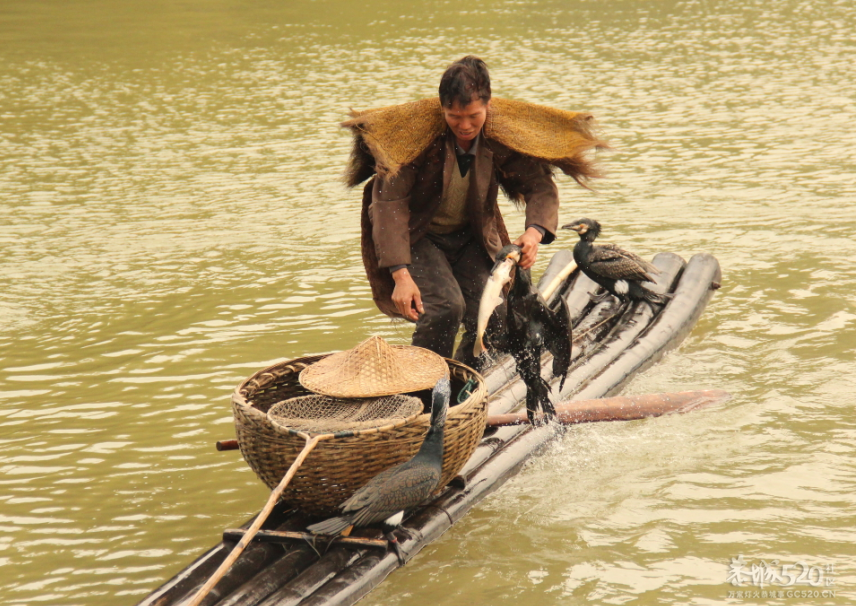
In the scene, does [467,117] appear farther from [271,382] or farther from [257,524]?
[257,524]

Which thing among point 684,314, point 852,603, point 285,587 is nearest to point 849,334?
point 684,314

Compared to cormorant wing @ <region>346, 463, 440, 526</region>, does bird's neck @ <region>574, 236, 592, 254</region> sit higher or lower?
higher

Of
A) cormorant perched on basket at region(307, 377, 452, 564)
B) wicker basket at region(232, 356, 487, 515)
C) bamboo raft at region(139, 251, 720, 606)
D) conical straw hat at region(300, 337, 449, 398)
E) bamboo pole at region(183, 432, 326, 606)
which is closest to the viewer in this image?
bamboo pole at region(183, 432, 326, 606)

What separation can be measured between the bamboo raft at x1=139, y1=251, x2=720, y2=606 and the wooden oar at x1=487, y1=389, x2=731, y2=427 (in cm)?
3

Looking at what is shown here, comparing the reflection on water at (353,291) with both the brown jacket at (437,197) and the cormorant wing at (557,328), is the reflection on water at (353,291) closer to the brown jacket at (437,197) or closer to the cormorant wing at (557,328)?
the cormorant wing at (557,328)

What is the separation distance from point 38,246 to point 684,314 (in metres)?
5.60

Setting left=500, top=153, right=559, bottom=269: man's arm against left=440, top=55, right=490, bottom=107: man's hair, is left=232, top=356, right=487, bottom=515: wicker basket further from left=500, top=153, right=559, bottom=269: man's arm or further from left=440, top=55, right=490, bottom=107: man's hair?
left=440, top=55, right=490, bottom=107: man's hair

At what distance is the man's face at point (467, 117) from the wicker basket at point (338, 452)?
1.19 m

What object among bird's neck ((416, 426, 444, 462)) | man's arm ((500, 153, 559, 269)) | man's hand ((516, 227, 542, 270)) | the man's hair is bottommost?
bird's neck ((416, 426, 444, 462))

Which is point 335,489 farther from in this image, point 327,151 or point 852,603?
point 327,151

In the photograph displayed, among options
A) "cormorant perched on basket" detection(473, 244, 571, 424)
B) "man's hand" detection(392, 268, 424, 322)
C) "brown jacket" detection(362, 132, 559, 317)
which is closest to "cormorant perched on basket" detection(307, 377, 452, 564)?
"cormorant perched on basket" detection(473, 244, 571, 424)

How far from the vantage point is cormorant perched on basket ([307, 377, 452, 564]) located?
11.7ft

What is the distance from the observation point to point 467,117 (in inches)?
173

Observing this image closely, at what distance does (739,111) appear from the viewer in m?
12.6
